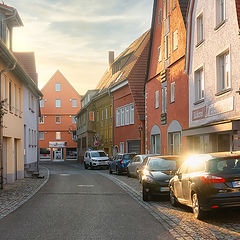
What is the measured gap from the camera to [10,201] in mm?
14719

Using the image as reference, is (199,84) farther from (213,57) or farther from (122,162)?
(122,162)

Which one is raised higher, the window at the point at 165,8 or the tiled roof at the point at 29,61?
the window at the point at 165,8

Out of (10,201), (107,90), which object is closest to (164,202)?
(10,201)

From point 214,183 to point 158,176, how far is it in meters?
4.95

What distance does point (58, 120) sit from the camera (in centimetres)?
8112

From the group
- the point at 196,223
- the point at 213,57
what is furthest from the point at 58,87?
the point at 196,223

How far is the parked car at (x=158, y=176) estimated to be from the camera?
14328 millimetres

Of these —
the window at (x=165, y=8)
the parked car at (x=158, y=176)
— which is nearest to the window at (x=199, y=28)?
the window at (x=165, y=8)

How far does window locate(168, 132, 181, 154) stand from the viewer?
26469mm

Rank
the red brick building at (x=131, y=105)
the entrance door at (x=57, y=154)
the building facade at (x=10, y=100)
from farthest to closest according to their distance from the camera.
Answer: the entrance door at (x=57, y=154) < the red brick building at (x=131, y=105) < the building facade at (x=10, y=100)

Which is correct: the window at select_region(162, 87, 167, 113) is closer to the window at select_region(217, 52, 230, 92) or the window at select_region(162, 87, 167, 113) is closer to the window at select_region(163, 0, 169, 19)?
the window at select_region(163, 0, 169, 19)

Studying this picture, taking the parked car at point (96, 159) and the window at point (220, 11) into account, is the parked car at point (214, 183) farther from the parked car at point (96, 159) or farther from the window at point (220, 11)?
the parked car at point (96, 159)

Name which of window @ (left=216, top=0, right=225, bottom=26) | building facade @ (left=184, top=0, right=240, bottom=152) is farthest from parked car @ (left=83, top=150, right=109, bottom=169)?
window @ (left=216, top=0, right=225, bottom=26)

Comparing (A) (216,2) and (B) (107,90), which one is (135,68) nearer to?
(B) (107,90)
